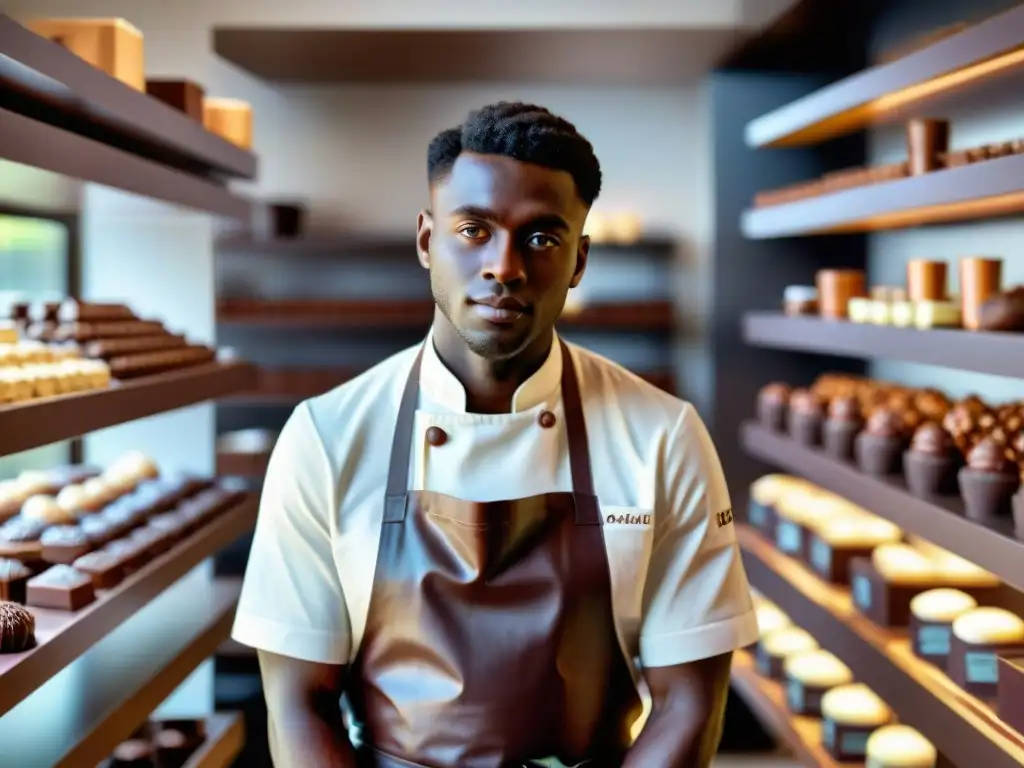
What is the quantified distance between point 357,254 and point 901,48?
2259 mm

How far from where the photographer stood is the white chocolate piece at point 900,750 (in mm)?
2322

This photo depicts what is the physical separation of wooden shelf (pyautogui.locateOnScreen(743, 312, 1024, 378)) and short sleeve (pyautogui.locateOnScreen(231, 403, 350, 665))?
114 centimetres

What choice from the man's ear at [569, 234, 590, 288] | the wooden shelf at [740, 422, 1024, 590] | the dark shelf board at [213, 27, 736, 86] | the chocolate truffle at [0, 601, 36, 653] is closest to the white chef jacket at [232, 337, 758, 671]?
the man's ear at [569, 234, 590, 288]

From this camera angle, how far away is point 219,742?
8.92 feet

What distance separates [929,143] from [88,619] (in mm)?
1927

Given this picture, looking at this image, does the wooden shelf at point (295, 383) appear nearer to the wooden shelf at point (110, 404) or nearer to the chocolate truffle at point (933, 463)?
the wooden shelf at point (110, 404)

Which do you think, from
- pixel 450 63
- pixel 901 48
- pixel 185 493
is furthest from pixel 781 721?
pixel 450 63

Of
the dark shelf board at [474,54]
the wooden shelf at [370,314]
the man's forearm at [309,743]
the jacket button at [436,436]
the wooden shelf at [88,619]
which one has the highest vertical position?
the dark shelf board at [474,54]

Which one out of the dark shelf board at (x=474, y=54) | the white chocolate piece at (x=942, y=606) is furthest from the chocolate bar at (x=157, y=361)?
the white chocolate piece at (x=942, y=606)

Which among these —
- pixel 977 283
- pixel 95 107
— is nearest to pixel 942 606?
pixel 977 283

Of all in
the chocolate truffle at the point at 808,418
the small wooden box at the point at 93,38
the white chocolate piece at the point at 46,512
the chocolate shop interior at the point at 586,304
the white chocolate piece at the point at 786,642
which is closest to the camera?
the chocolate shop interior at the point at 586,304

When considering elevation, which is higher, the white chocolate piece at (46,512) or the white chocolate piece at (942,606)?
the white chocolate piece at (46,512)

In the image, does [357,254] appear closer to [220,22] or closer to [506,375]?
[220,22]

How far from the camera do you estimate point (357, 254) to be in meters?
4.64
